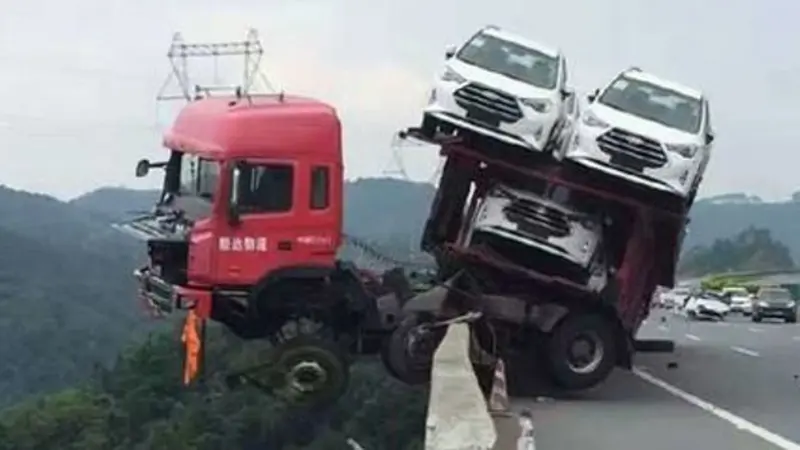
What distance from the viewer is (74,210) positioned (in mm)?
129625

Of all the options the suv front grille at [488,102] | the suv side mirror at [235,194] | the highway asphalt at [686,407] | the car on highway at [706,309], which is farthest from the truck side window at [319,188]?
the car on highway at [706,309]

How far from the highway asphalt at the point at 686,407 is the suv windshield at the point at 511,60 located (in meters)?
3.67

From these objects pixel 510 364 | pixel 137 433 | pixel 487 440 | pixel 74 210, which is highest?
pixel 487 440

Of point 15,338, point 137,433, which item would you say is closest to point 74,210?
point 15,338

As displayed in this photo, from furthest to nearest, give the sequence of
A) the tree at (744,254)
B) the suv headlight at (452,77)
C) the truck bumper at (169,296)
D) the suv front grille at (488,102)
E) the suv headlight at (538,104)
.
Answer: the tree at (744,254) → the suv headlight at (452,77) → the suv headlight at (538,104) → the suv front grille at (488,102) → the truck bumper at (169,296)

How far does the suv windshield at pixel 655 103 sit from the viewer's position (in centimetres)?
2069

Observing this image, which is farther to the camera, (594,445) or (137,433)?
(137,433)

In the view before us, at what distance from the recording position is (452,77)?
19953mm

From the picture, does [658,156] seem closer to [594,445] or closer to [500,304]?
[500,304]

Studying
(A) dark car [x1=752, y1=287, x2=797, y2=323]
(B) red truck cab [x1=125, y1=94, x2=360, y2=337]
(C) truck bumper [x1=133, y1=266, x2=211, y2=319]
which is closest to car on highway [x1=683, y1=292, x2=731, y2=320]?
(A) dark car [x1=752, y1=287, x2=797, y2=323]

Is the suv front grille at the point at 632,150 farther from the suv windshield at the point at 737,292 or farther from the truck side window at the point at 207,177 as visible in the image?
the suv windshield at the point at 737,292

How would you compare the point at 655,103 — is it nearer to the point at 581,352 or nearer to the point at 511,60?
the point at 511,60

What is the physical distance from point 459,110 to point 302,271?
8.41ft

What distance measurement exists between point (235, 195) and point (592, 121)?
14.4 feet
